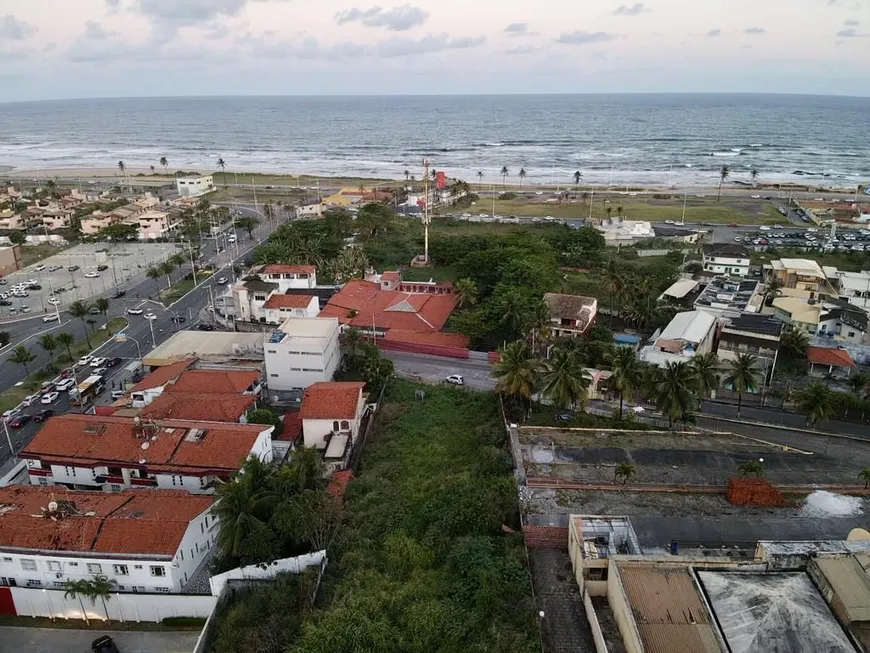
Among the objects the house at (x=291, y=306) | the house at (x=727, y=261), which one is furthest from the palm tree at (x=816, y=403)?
the house at (x=291, y=306)

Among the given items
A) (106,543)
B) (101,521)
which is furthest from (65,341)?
(106,543)

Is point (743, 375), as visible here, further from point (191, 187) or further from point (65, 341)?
point (191, 187)

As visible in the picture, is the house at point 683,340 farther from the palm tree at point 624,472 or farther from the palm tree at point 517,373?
the palm tree at point 624,472

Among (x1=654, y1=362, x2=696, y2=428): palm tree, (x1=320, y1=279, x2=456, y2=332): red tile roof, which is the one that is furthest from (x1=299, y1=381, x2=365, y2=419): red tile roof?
(x1=654, y1=362, x2=696, y2=428): palm tree

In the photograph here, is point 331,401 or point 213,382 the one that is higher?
point 331,401

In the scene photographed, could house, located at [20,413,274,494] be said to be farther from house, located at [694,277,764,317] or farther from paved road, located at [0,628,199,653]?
house, located at [694,277,764,317]

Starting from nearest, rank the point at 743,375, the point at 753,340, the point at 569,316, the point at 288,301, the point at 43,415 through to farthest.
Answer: the point at 743,375
the point at 43,415
the point at 753,340
the point at 569,316
the point at 288,301
